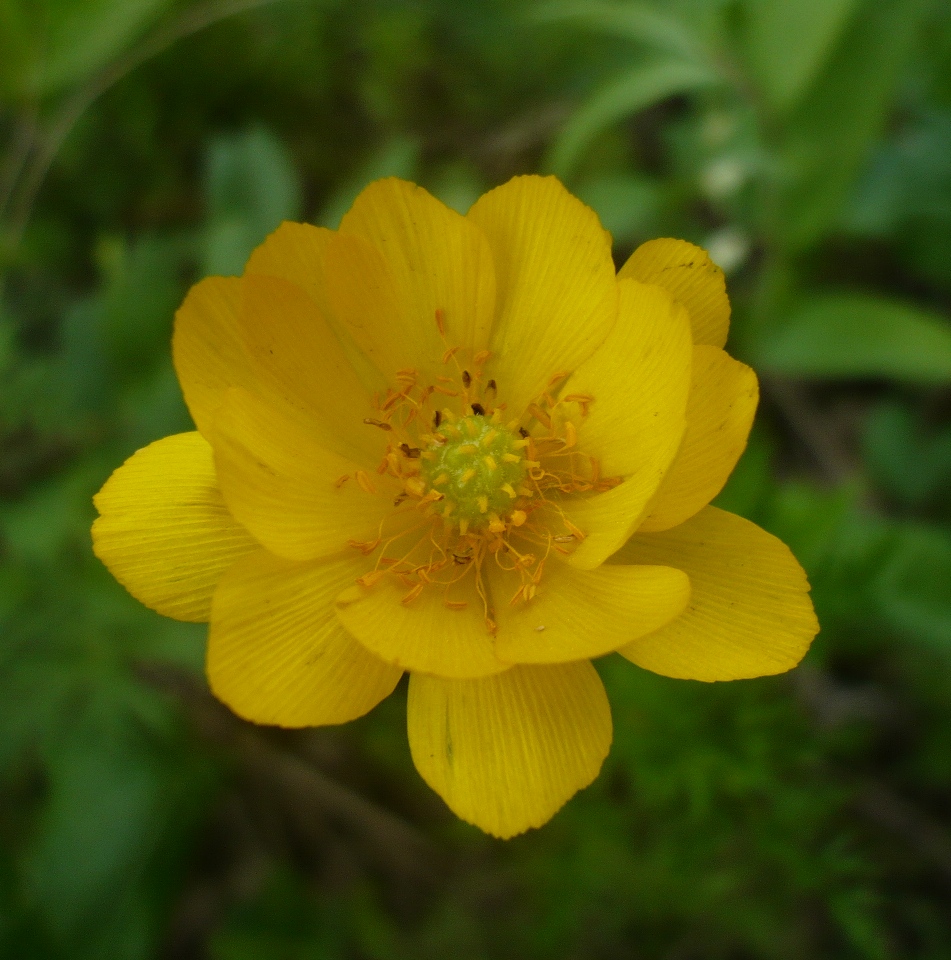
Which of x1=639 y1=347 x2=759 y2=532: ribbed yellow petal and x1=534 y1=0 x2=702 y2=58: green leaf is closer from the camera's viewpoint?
x1=639 y1=347 x2=759 y2=532: ribbed yellow petal

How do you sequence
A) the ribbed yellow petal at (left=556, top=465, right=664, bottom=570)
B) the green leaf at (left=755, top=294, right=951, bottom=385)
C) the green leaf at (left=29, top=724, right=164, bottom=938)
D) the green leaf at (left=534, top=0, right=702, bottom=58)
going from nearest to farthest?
the ribbed yellow petal at (left=556, top=465, right=664, bottom=570), the green leaf at (left=29, top=724, right=164, bottom=938), the green leaf at (left=755, top=294, right=951, bottom=385), the green leaf at (left=534, top=0, right=702, bottom=58)

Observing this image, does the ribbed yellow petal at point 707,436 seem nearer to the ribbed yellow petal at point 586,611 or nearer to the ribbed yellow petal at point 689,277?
the ribbed yellow petal at point 586,611

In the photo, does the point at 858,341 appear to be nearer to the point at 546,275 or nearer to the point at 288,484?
the point at 546,275

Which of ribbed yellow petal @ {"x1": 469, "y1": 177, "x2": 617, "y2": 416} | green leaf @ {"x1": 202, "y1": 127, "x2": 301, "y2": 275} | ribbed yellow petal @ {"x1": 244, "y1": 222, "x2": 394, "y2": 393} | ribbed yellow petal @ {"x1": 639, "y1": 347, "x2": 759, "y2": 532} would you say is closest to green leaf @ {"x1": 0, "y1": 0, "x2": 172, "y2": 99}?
green leaf @ {"x1": 202, "y1": 127, "x2": 301, "y2": 275}

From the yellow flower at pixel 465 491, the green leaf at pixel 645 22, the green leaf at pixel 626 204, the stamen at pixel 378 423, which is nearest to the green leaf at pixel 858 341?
the green leaf at pixel 626 204

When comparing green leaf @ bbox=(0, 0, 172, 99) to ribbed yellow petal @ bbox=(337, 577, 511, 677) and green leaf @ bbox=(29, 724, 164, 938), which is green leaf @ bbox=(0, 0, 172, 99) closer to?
green leaf @ bbox=(29, 724, 164, 938)
